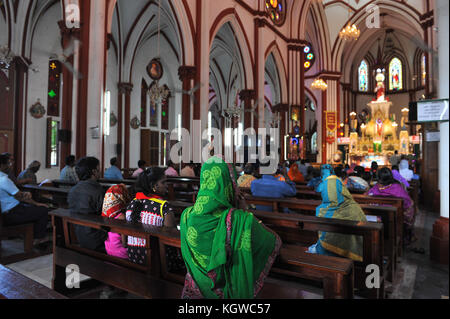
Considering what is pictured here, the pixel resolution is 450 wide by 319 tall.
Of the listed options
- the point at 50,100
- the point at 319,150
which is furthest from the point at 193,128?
the point at 319,150

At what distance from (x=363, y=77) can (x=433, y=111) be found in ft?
93.3

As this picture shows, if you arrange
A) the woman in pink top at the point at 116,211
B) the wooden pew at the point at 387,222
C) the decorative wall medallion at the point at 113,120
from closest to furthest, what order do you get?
1. the woman in pink top at the point at 116,211
2. the wooden pew at the point at 387,222
3. the decorative wall medallion at the point at 113,120

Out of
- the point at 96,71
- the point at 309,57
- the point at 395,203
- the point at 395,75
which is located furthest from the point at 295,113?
the point at 395,75

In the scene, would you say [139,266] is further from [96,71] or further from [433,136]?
[96,71]

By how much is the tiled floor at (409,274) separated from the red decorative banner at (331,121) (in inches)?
650

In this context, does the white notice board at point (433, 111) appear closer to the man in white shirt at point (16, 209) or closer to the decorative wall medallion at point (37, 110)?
the man in white shirt at point (16, 209)

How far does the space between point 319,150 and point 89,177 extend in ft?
63.1

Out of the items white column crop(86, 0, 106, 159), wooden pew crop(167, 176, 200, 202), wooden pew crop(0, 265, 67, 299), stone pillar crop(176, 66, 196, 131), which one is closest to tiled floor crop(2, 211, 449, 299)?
wooden pew crop(0, 265, 67, 299)

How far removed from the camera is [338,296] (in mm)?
1667

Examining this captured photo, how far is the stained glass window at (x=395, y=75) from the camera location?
87.4ft

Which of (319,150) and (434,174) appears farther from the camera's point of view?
(319,150)

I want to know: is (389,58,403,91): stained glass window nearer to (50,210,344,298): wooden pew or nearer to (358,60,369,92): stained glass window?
(358,60,369,92): stained glass window

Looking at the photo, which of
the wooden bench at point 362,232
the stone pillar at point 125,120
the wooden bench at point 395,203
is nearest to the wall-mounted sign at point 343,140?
the stone pillar at point 125,120
